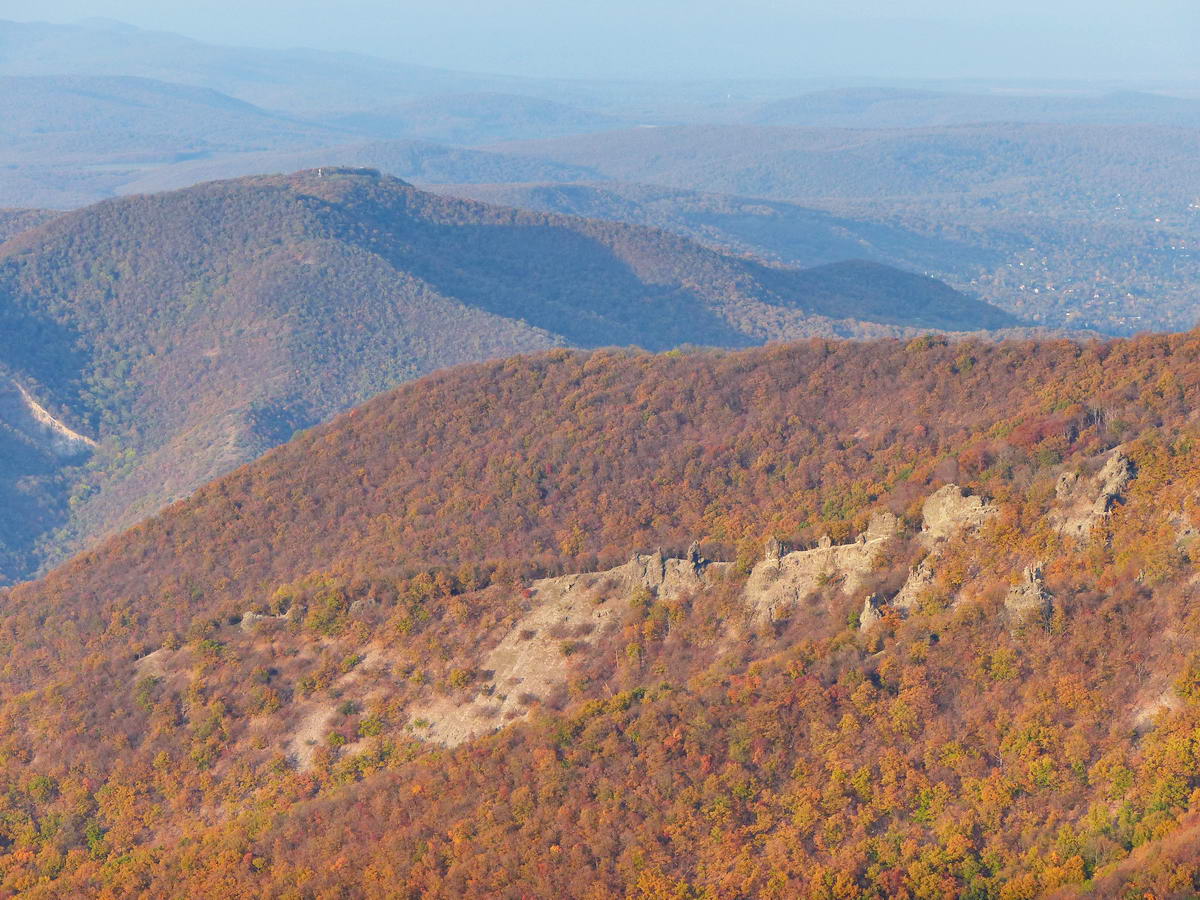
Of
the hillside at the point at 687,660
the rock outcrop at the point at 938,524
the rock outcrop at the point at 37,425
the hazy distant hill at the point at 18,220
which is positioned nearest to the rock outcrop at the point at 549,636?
the hillside at the point at 687,660

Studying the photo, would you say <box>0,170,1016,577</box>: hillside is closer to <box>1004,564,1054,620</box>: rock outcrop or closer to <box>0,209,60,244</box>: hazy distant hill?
<box>0,209,60,244</box>: hazy distant hill

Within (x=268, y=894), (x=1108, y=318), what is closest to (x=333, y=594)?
(x=268, y=894)

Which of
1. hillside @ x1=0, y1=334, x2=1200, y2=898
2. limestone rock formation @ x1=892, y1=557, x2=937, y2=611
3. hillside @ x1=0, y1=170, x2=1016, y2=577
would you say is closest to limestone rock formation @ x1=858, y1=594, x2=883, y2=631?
hillside @ x1=0, y1=334, x2=1200, y2=898

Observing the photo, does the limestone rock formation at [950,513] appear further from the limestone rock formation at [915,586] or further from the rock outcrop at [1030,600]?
the rock outcrop at [1030,600]

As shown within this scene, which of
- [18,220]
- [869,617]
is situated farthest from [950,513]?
[18,220]

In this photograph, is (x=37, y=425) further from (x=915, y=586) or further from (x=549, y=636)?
(x=915, y=586)

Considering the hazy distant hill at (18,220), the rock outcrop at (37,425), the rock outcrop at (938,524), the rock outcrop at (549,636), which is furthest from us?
the hazy distant hill at (18,220)
